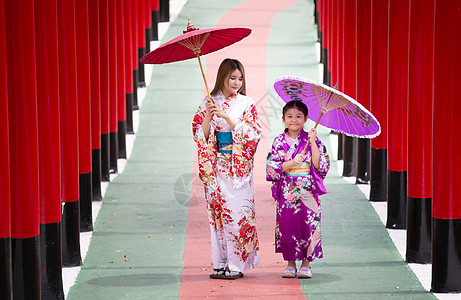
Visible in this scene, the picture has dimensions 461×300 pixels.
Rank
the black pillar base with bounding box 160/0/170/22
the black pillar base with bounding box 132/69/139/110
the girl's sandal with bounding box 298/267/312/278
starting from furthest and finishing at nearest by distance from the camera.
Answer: the black pillar base with bounding box 160/0/170/22
the black pillar base with bounding box 132/69/139/110
the girl's sandal with bounding box 298/267/312/278

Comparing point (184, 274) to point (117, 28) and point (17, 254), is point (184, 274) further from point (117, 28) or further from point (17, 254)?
point (117, 28)

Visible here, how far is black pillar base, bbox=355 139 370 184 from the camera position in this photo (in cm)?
1069

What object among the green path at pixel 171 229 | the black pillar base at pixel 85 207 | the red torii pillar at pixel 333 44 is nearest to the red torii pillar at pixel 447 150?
the green path at pixel 171 229

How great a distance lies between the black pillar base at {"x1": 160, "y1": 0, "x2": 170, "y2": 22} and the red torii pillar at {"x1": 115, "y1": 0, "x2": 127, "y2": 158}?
694cm

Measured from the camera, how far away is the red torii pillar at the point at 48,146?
6516 millimetres

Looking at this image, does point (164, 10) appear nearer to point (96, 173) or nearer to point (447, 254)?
point (96, 173)

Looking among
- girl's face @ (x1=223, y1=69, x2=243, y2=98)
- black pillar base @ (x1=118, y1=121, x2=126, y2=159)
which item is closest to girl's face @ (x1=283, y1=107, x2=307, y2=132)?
girl's face @ (x1=223, y1=69, x2=243, y2=98)

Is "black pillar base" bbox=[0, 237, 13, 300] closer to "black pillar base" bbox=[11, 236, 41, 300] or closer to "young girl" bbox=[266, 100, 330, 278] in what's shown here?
"black pillar base" bbox=[11, 236, 41, 300]

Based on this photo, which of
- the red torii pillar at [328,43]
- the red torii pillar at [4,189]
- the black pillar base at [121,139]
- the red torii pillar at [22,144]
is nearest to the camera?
the red torii pillar at [4,189]

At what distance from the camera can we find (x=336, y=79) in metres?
13.3

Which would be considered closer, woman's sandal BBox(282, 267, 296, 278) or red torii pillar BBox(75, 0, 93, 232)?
woman's sandal BBox(282, 267, 296, 278)

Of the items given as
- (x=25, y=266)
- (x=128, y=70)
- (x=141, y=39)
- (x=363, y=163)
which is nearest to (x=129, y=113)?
(x=128, y=70)

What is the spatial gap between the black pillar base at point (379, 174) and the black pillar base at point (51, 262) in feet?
14.1

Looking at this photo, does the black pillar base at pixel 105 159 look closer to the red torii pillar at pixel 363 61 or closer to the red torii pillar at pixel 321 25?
the red torii pillar at pixel 363 61
